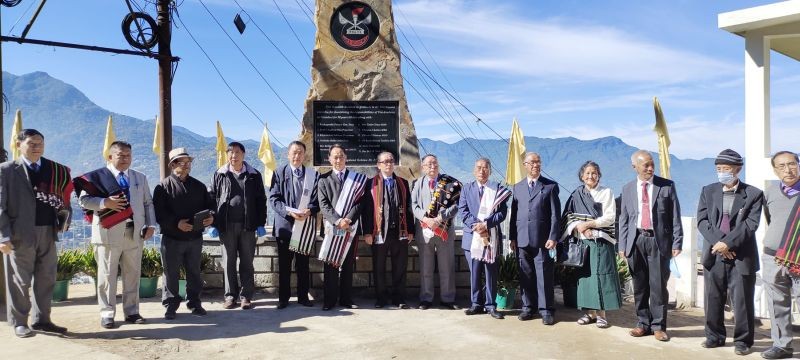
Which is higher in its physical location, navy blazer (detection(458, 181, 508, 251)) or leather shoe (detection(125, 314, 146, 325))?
navy blazer (detection(458, 181, 508, 251))

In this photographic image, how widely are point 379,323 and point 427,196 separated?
1392 mm

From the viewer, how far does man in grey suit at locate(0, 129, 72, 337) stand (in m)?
4.69

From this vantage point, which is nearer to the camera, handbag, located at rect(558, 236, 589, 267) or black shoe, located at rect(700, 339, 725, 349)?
black shoe, located at rect(700, 339, 725, 349)

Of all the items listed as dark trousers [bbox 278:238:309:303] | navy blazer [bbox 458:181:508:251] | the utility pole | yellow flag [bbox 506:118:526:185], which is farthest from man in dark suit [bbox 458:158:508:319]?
the utility pole

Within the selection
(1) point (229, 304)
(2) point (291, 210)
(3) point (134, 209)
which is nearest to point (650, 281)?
(2) point (291, 210)

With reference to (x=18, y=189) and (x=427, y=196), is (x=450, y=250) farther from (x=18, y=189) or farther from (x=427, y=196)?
(x=18, y=189)

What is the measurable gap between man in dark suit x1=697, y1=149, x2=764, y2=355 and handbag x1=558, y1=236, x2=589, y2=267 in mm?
977

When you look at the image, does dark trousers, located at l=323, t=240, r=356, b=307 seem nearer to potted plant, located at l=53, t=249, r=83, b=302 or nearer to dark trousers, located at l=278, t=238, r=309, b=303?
dark trousers, located at l=278, t=238, r=309, b=303

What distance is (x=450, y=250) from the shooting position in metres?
6.12

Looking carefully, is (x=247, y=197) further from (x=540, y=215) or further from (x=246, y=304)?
(x=540, y=215)

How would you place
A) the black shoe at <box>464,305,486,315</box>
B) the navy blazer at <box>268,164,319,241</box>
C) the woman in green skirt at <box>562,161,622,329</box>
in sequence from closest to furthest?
the woman in green skirt at <box>562,161,622,329</box>
the black shoe at <box>464,305,486,315</box>
the navy blazer at <box>268,164,319,241</box>

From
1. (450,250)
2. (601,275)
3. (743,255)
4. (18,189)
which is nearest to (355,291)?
(450,250)

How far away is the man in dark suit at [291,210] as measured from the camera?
5891 millimetres

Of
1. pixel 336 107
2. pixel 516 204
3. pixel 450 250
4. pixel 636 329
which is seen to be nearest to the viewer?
pixel 636 329
